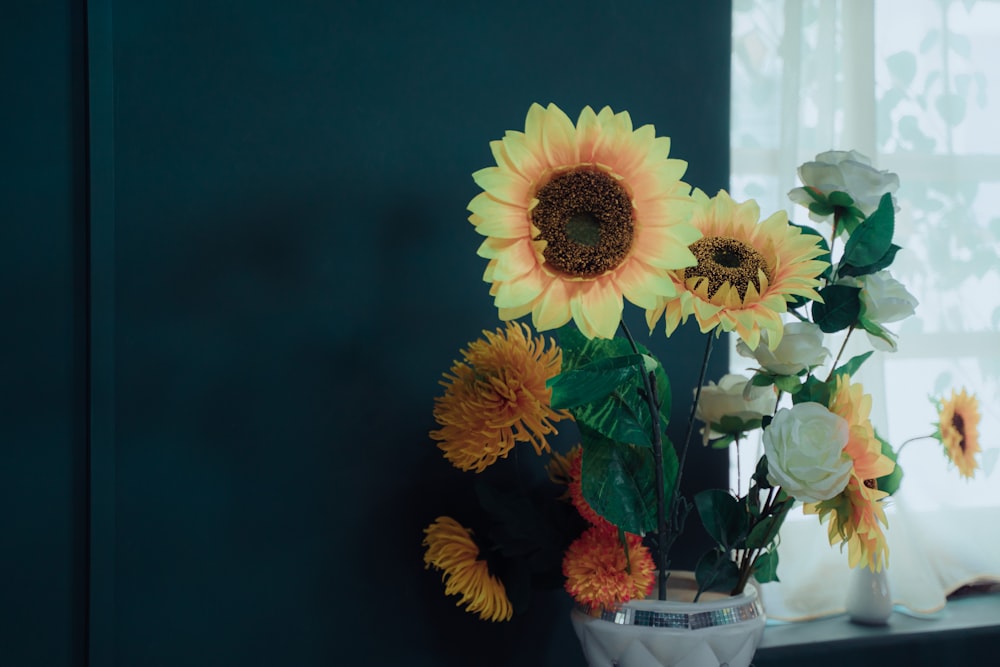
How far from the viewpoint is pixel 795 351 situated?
0.78 metres

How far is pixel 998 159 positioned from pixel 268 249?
117 cm

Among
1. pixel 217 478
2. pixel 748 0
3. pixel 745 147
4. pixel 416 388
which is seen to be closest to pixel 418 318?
pixel 416 388

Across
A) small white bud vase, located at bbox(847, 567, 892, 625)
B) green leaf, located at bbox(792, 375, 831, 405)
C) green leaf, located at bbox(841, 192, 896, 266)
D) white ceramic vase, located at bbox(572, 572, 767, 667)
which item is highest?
green leaf, located at bbox(841, 192, 896, 266)

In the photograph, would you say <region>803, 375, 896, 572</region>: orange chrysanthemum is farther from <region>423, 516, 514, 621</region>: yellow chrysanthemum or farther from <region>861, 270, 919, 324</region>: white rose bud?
<region>423, 516, 514, 621</region>: yellow chrysanthemum

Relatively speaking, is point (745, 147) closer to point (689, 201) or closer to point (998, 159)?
point (998, 159)

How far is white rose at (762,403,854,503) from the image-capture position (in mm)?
723

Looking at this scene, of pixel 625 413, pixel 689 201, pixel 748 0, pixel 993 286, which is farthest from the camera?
pixel 993 286

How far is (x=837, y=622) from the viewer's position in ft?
4.04

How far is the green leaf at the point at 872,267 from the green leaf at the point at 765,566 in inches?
12.1

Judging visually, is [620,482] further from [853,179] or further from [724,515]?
[853,179]

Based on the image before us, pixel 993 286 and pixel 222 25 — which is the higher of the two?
pixel 222 25

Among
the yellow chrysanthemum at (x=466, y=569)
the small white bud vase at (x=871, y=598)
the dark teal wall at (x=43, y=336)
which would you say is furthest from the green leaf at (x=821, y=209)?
the dark teal wall at (x=43, y=336)

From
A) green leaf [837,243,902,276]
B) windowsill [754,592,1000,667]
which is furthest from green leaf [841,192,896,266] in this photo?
windowsill [754,592,1000,667]

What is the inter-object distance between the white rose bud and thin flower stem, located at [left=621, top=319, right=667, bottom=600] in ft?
0.72
